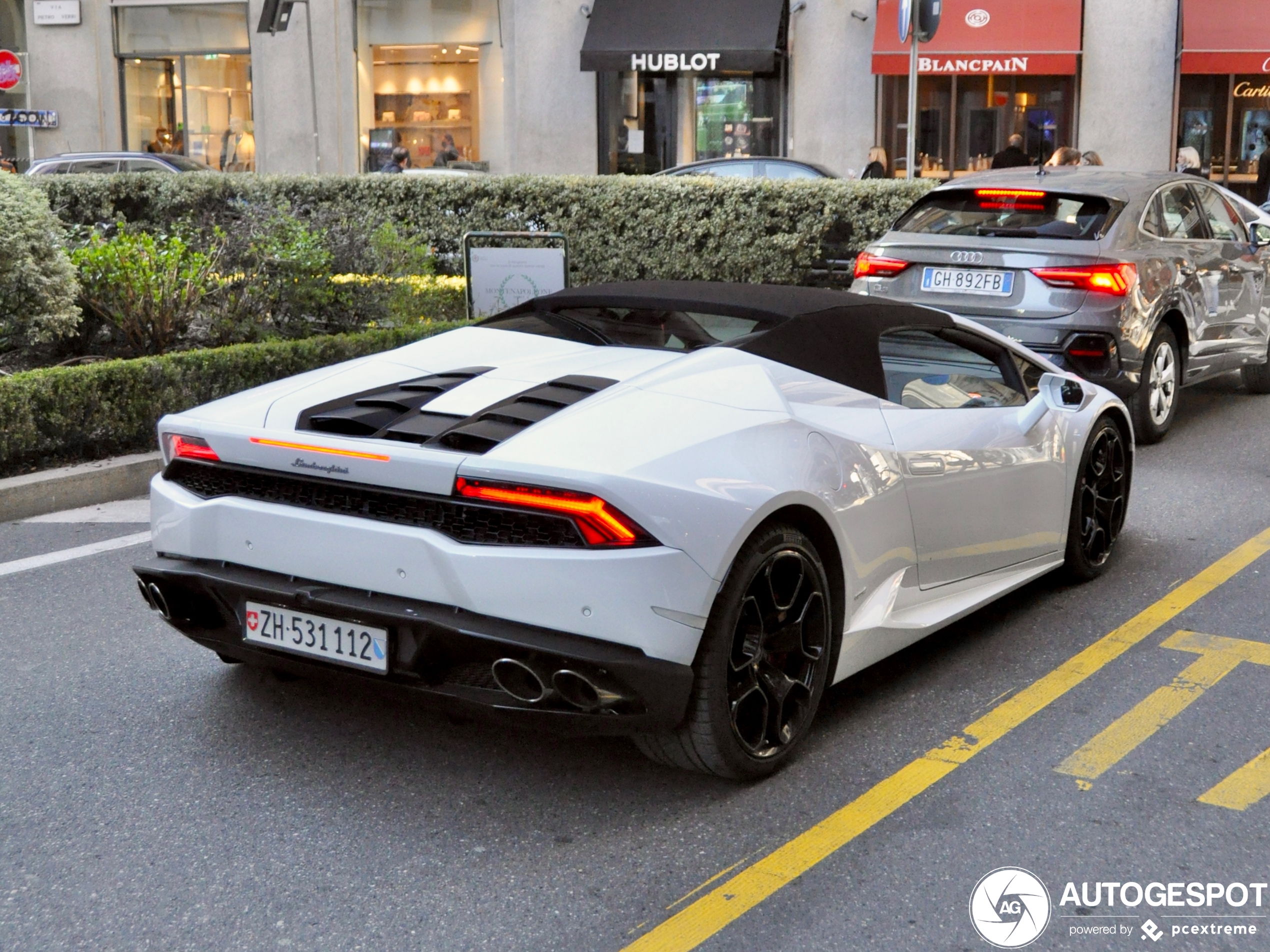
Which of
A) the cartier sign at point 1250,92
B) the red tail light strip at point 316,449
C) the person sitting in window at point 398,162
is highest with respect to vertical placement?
the cartier sign at point 1250,92

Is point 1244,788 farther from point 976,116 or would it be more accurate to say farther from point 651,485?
point 976,116

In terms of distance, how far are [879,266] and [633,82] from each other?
51.6 ft

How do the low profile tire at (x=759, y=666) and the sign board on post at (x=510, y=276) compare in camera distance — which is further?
the sign board on post at (x=510, y=276)

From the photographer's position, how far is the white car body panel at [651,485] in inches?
128

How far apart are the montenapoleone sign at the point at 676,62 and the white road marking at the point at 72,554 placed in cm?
1696

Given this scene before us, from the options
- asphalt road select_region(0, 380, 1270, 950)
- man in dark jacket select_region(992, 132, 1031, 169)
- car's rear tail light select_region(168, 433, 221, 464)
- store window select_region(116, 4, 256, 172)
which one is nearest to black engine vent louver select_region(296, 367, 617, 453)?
car's rear tail light select_region(168, 433, 221, 464)

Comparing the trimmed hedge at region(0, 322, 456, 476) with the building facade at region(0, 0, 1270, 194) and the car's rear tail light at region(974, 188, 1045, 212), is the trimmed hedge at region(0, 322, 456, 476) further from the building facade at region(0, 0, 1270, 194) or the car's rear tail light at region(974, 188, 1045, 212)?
the building facade at region(0, 0, 1270, 194)

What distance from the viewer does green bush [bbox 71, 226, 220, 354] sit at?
8930mm

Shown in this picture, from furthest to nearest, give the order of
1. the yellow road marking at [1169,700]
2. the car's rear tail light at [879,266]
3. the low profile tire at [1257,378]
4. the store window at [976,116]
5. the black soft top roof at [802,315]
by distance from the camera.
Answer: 1. the store window at [976,116]
2. the low profile tire at [1257,378]
3. the car's rear tail light at [879,266]
4. the black soft top roof at [802,315]
5. the yellow road marking at [1169,700]

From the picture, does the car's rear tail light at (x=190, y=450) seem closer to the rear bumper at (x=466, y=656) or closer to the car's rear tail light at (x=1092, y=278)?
the rear bumper at (x=466, y=656)

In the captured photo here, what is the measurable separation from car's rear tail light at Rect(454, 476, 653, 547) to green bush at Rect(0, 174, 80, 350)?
240 inches

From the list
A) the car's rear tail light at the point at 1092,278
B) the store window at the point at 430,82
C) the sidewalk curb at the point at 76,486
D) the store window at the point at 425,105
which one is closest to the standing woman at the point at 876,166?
the store window at the point at 430,82

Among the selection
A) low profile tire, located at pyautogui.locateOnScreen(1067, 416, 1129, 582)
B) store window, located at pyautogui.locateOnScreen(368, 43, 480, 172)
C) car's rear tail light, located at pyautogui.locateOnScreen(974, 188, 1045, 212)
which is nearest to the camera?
low profile tire, located at pyautogui.locateOnScreen(1067, 416, 1129, 582)

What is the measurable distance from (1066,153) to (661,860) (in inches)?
482
